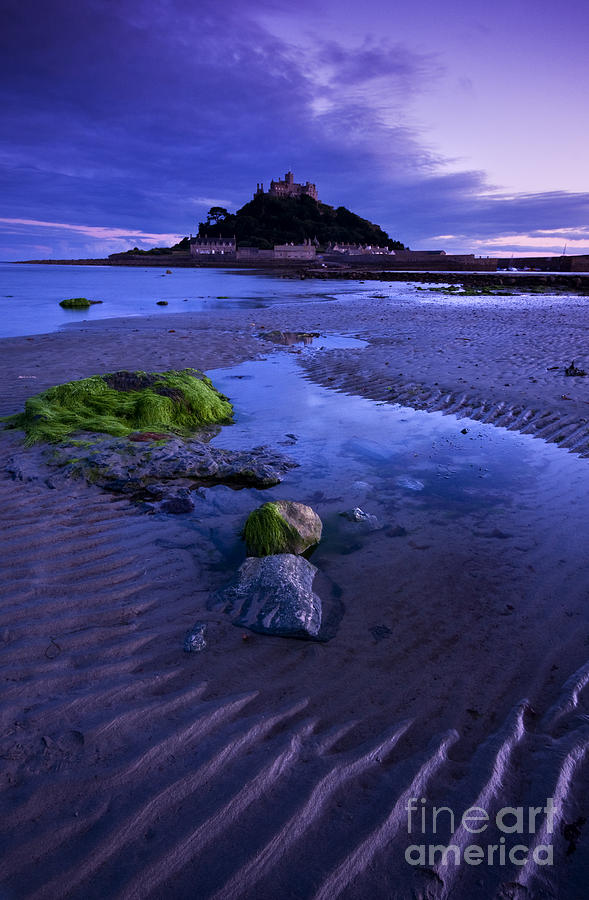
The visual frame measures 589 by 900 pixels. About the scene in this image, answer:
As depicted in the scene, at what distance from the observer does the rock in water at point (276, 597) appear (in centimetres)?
340

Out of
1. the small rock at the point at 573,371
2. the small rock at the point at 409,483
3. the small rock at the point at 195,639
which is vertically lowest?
the small rock at the point at 409,483

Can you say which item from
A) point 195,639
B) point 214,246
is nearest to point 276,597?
point 195,639

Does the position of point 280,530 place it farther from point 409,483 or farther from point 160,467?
point 409,483

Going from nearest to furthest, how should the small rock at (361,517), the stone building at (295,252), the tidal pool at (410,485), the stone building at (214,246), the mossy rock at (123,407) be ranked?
1. the tidal pool at (410,485)
2. the small rock at (361,517)
3. the mossy rock at (123,407)
4. the stone building at (295,252)
5. the stone building at (214,246)

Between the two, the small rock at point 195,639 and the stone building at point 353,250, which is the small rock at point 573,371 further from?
the stone building at point 353,250

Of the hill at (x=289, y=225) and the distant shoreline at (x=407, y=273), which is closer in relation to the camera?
the distant shoreline at (x=407, y=273)

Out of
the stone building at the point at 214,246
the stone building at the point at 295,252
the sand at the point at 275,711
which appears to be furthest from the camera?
the stone building at the point at 214,246

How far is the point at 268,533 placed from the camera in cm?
431

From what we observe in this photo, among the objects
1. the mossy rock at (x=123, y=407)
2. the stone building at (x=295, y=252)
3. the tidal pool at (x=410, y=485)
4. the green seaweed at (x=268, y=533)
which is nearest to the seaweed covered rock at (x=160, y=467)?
the tidal pool at (x=410, y=485)

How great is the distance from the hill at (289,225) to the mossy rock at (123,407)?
150922 mm

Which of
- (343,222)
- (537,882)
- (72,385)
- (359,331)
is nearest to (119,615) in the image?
(537,882)

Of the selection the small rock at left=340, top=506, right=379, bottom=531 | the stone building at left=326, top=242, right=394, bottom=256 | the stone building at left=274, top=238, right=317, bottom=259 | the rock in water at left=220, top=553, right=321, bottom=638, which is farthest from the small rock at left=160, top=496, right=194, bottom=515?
the stone building at left=326, top=242, right=394, bottom=256

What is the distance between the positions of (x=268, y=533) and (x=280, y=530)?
121 millimetres

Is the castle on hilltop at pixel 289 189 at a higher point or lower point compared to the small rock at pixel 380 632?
higher
